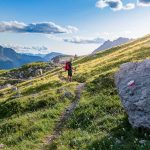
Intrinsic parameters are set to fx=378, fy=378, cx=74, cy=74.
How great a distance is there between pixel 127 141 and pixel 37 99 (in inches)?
862

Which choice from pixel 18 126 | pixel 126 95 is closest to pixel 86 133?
pixel 126 95

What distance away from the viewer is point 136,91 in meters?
27.1

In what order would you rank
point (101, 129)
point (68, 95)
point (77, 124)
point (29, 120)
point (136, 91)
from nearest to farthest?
1. point (136, 91)
2. point (101, 129)
3. point (77, 124)
4. point (29, 120)
5. point (68, 95)

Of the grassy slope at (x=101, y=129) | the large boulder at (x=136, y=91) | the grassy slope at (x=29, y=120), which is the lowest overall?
the grassy slope at (x=29, y=120)

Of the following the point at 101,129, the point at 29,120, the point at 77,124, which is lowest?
the point at 29,120

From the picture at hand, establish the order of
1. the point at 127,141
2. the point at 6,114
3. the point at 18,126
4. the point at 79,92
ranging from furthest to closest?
the point at 79,92 < the point at 6,114 < the point at 18,126 < the point at 127,141

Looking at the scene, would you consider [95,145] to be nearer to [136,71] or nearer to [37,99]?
[136,71]

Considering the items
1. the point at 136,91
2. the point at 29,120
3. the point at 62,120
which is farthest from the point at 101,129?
the point at 29,120

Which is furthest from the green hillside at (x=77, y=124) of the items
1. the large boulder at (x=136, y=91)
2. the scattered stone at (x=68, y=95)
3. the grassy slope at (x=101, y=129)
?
the large boulder at (x=136, y=91)

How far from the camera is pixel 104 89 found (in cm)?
4388

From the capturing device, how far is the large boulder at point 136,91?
24969 millimetres

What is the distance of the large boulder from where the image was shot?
25.0 meters

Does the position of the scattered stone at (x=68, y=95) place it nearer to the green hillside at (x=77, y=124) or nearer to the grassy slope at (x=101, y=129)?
the green hillside at (x=77, y=124)

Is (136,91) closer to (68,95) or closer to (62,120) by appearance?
(62,120)
